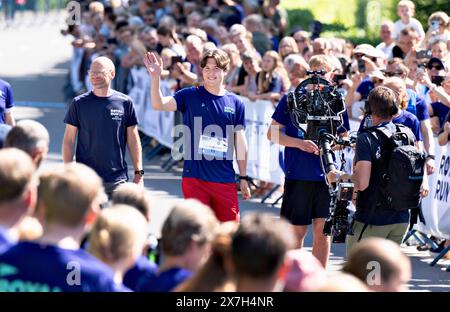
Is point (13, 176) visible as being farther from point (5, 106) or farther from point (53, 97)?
point (53, 97)

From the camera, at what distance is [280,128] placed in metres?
10.3

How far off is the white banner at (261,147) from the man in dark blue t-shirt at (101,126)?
5110 mm

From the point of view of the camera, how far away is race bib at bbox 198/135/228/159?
10.2m

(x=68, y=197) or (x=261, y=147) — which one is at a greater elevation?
(x=68, y=197)

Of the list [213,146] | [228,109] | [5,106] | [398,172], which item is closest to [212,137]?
[213,146]

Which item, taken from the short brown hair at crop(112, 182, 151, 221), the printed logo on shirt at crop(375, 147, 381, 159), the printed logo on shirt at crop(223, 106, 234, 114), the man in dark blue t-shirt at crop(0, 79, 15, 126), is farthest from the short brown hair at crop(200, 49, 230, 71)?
the short brown hair at crop(112, 182, 151, 221)

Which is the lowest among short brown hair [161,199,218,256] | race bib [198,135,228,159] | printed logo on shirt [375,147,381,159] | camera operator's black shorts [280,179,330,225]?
camera operator's black shorts [280,179,330,225]

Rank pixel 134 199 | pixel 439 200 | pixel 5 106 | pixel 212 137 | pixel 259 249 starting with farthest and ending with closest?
pixel 439 200
pixel 5 106
pixel 212 137
pixel 134 199
pixel 259 249

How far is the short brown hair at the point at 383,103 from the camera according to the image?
30.2 feet

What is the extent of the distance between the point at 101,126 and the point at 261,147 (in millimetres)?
5960

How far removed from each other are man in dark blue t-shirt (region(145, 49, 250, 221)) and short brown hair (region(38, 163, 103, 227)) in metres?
4.40

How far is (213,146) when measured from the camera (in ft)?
33.7

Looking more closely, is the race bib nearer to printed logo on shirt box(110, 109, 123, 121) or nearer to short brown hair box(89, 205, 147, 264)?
printed logo on shirt box(110, 109, 123, 121)
